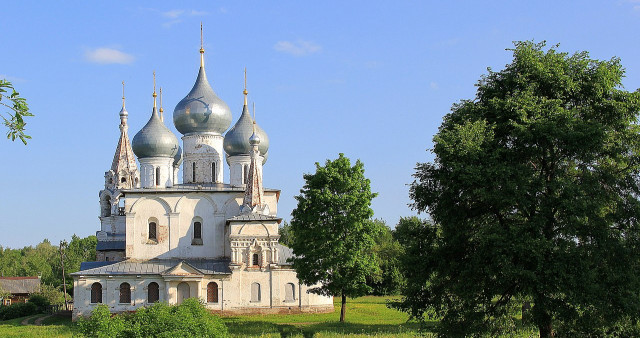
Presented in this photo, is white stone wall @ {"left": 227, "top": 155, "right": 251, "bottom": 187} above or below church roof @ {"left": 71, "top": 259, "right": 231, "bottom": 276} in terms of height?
above

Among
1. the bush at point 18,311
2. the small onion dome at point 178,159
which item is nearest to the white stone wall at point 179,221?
the small onion dome at point 178,159

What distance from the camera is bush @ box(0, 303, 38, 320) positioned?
147 feet

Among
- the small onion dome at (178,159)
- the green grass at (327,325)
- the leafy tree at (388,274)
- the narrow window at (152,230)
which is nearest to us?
the green grass at (327,325)

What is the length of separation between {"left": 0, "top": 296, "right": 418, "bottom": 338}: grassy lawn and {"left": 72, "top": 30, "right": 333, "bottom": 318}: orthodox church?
170 cm

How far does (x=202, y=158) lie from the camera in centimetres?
4309

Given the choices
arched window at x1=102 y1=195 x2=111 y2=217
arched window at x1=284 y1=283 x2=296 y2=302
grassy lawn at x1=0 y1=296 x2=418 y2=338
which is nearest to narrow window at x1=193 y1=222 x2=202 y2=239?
arched window at x1=284 y1=283 x2=296 y2=302

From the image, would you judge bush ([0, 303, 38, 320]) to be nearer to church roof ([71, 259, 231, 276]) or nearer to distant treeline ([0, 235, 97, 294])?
church roof ([71, 259, 231, 276])

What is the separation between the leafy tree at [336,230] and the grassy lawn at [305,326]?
1.63 m

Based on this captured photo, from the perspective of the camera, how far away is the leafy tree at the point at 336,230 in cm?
3278

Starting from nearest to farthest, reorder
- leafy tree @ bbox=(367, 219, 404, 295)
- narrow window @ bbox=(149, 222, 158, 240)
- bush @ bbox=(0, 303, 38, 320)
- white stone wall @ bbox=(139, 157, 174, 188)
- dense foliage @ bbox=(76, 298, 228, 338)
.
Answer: dense foliage @ bbox=(76, 298, 228, 338) → narrow window @ bbox=(149, 222, 158, 240) → white stone wall @ bbox=(139, 157, 174, 188) → bush @ bbox=(0, 303, 38, 320) → leafy tree @ bbox=(367, 219, 404, 295)

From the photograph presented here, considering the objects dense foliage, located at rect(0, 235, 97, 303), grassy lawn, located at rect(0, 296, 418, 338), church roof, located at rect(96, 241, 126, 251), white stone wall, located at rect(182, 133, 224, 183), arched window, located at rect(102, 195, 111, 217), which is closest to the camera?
grassy lawn, located at rect(0, 296, 418, 338)

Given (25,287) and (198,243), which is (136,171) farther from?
(25,287)

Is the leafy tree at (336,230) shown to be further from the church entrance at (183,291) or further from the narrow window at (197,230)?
the narrow window at (197,230)

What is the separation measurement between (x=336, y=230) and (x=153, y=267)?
11.0m
